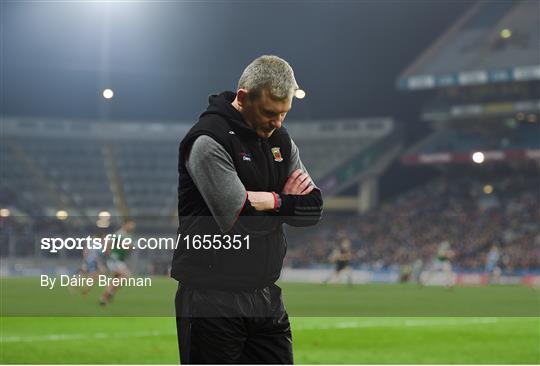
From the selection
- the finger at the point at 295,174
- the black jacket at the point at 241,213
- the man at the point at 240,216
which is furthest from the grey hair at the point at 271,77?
the finger at the point at 295,174

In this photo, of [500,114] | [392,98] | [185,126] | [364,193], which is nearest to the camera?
[185,126]

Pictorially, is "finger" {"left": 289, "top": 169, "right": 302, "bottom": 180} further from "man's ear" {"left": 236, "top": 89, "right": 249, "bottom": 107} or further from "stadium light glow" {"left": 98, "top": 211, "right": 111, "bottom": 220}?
"stadium light glow" {"left": 98, "top": 211, "right": 111, "bottom": 220}

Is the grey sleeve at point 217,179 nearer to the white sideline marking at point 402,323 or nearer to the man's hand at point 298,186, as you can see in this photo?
the man's hand at point 298,186

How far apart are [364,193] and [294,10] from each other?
1989 cm

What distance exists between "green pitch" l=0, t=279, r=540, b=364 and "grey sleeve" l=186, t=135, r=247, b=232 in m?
3.99

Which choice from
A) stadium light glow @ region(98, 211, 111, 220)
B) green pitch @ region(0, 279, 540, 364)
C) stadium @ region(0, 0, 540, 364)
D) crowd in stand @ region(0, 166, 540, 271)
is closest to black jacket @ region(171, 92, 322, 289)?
stadium @ region(0, 0, 540, 364)

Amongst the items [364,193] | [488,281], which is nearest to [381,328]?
[364,193]

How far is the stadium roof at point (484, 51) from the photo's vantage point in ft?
97.5

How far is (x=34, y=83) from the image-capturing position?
595 inches

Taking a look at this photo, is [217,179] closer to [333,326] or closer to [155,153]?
[155,153]

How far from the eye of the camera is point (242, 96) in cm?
454

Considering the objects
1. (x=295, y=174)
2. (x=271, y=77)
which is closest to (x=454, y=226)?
(x=295, y=174)

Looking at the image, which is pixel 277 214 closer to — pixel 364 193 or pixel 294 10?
pixel 294 10

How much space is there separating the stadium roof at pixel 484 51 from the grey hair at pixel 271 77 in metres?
21.0
